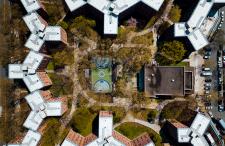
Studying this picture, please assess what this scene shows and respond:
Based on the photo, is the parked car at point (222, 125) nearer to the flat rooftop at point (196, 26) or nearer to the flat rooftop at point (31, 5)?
the flat rooftop at point (196, 26)

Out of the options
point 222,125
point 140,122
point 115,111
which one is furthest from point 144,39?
point 222,125

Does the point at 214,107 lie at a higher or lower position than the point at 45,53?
lower

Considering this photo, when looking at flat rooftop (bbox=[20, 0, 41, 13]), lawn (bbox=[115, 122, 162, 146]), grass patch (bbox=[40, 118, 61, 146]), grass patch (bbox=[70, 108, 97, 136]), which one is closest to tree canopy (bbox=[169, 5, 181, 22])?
lawn (bbox=[115, 122, 162, 146])

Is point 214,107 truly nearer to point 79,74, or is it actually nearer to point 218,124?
point 218,124

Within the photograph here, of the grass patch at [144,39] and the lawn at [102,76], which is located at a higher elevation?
the grass patch at [144,39]

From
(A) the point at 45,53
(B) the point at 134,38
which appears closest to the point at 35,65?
(A) the point at 45,53

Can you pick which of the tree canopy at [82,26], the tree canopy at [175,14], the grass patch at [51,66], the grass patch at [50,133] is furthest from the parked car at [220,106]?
the grass patch at [51,66]

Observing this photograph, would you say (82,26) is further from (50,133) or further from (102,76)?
(50,133)
